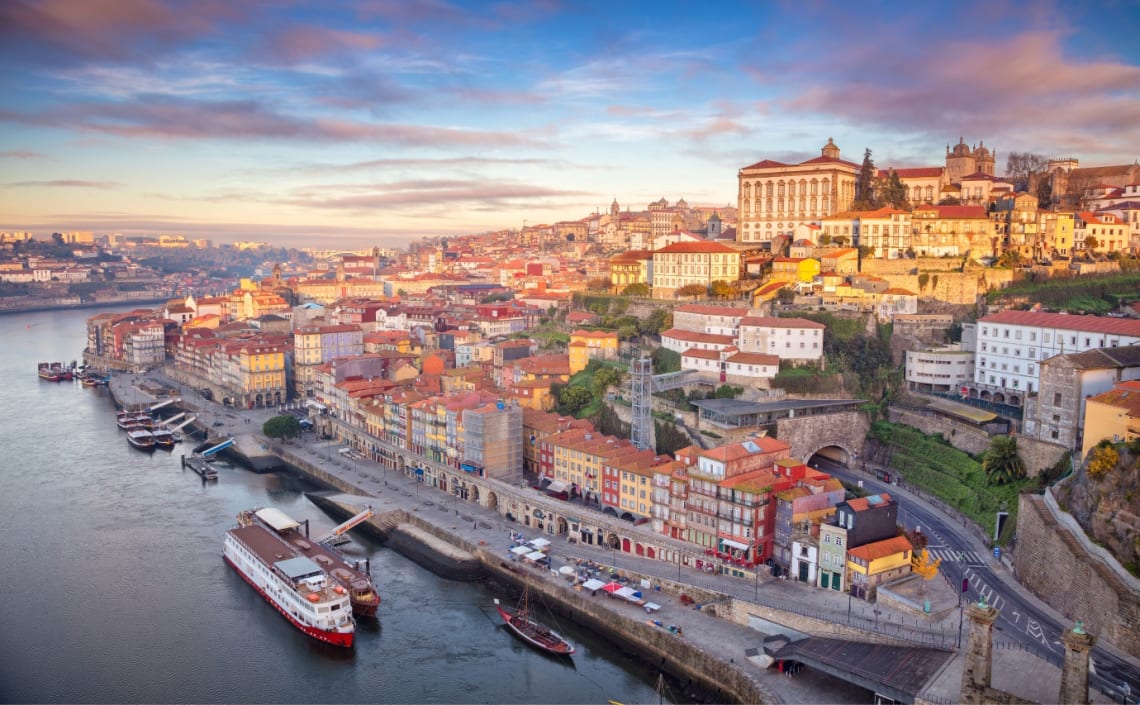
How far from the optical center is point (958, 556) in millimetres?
17031

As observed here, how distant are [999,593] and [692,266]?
19.0 m

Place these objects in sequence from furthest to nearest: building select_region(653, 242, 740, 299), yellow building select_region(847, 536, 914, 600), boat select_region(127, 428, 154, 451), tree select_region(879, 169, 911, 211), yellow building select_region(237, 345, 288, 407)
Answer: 1. yellow building select_region(237, 345, 288, 407)
2. tree select_region(879, 169, 911, 211)
3. building select_region(653, 242, 740, 299)
4. boat select_region(127, 428, 154, 451)
5. yellow building select_region(847, 536, 914, 600)

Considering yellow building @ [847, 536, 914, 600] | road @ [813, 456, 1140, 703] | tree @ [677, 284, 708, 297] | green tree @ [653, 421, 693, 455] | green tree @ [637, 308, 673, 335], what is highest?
tree @ [677, 284, 708, 297]

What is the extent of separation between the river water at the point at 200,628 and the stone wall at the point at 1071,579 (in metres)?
7.06

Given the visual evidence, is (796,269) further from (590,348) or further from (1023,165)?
(1023,165)

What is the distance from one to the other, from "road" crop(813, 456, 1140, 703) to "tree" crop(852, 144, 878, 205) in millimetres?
15378

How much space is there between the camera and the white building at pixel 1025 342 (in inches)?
813

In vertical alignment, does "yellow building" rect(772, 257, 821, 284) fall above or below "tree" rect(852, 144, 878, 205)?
below

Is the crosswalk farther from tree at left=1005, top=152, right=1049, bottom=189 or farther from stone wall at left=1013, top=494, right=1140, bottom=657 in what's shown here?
tree at left=1005, top=152, right=1049, bottom=189

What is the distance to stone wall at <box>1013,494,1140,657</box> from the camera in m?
12.8

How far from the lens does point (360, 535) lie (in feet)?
72.3

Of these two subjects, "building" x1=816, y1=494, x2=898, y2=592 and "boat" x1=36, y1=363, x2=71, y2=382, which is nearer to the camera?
"building" x1=816, y1=494, x2=898, y2=592

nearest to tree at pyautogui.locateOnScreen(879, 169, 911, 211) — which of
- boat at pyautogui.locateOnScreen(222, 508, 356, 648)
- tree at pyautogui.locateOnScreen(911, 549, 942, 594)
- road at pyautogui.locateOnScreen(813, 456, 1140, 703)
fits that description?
road at pyautogui.locateOnScreen(813, 456, 1140, 703)

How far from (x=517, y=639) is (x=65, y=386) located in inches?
1445
